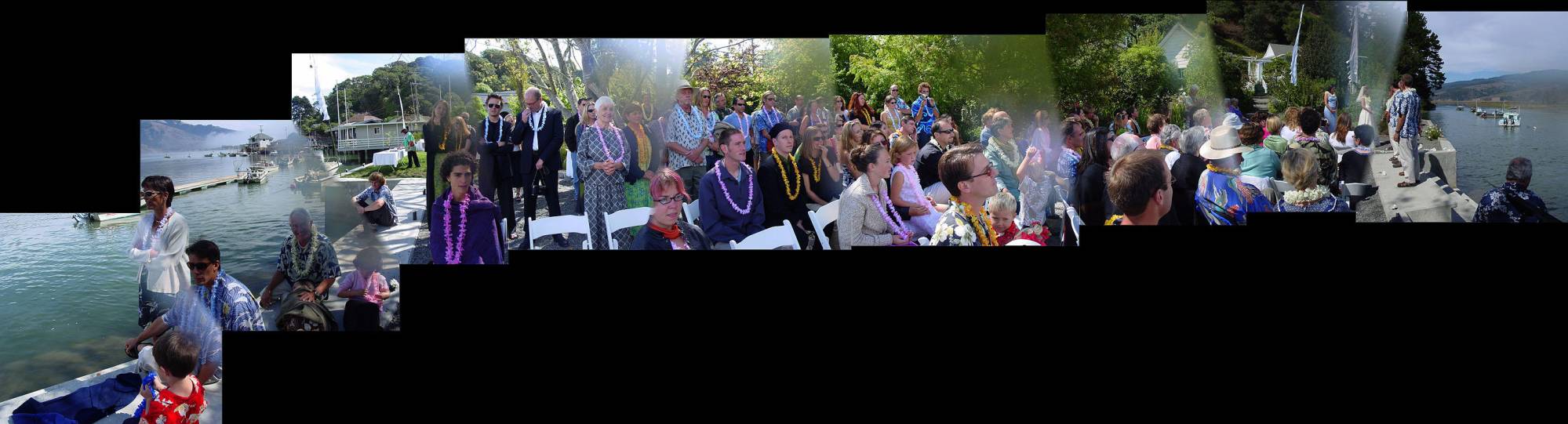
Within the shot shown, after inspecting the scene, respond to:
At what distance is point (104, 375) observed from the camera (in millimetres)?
6047

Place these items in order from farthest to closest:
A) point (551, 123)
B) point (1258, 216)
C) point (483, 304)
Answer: point (551, 123), point (1258, 216), point (483, 304)

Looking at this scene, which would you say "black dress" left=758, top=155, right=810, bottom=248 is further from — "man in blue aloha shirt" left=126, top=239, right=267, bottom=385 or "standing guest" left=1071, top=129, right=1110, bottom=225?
"man in blue aloha shirt" left=126, top=239, right=267, bottom=385

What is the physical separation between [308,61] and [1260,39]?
5.49 m

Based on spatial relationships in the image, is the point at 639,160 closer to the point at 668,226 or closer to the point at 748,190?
the point at 668,226

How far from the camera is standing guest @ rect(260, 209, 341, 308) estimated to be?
5910 mm

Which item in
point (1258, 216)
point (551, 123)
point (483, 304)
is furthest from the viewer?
point (551, 123)

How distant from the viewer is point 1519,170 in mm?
6277

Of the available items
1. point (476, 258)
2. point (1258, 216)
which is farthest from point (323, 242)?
→ point (1258, 216)

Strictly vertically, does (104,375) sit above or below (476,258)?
below

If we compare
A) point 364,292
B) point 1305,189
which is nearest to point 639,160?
point 364,292

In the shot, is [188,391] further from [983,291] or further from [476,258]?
[983,291]

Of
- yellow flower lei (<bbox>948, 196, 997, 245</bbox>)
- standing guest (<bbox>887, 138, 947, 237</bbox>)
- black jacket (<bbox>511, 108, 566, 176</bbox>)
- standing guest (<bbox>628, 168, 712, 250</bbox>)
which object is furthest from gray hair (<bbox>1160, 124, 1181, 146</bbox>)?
black jacket (<bbox>511, 108, 566, 176</bbox>)

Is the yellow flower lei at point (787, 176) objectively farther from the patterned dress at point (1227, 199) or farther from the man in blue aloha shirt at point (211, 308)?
the man in blue aloha shirt at point (211, 308)

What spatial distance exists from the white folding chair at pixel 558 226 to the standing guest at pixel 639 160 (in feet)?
0.97
